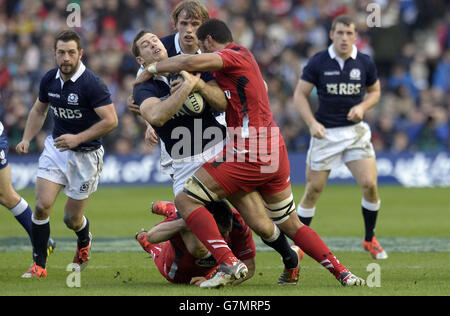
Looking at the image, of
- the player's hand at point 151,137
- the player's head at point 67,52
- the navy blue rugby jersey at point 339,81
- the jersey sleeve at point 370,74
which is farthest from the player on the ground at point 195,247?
the jersey sleeve at point 370,74

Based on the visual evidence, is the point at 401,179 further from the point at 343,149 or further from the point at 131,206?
the point at 343,149

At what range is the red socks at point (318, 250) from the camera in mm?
6625

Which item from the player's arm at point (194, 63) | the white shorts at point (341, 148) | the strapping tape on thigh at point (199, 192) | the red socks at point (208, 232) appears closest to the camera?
the player's arm at point (194, 63)

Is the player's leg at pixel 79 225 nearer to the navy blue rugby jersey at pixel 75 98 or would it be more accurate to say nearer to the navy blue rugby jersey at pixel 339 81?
the navy blue rugby jersey at pixel 75 98

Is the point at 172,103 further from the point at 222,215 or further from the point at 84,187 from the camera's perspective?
the point at 84,187

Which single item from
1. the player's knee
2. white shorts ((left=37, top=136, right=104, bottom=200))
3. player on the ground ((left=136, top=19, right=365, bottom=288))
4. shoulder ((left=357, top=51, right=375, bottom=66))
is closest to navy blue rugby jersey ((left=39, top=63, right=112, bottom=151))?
white shorts ((left=37, top=136, right=104, bottom=200))

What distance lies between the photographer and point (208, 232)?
6.45 metres

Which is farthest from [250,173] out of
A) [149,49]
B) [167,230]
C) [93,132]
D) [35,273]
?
[35,273]

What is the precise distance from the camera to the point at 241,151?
21.4 feet

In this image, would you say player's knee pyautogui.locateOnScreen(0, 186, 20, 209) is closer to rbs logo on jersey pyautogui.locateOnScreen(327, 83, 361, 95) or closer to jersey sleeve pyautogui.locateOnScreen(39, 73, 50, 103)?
jersey sleeve pyautogui.locateOnScreen(39, 73, 50, 103)

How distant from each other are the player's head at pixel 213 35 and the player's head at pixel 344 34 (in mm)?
3308

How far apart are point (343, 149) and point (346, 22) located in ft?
5.04
